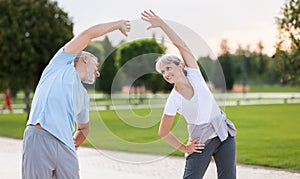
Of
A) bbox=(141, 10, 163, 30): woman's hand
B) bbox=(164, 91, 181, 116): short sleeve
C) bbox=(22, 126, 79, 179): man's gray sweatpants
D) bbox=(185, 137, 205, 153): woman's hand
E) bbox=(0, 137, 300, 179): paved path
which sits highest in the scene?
bbox=(141, 10, 163, 30): woman's hand

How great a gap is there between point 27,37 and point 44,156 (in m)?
19.5

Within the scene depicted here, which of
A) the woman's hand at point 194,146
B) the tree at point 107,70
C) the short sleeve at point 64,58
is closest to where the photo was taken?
the short sleeve at point 64,58

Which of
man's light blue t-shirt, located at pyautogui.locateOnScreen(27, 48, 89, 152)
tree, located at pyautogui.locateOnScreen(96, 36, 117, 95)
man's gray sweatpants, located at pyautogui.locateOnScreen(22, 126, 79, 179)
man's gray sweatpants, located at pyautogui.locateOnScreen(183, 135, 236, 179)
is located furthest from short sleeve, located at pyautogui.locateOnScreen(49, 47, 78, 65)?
man's gray sweatpants, located at pyautogui.locateOnScreen(183, 135, 236, 179)

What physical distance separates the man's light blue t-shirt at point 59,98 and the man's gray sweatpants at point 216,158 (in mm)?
1279

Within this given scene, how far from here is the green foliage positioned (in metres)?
22.3

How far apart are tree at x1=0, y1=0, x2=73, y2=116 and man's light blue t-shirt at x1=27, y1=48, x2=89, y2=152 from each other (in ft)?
61.0

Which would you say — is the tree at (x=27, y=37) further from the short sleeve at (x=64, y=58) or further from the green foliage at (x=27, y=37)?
the short sleeve at (x=64, y=58)

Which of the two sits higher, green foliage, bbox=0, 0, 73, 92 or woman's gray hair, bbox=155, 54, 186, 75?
woman's gray hair, bbox=155, 54, 186, 75

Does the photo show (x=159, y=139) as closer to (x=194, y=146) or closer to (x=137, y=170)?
(x=194, y=146)

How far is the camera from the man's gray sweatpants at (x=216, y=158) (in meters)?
4.79

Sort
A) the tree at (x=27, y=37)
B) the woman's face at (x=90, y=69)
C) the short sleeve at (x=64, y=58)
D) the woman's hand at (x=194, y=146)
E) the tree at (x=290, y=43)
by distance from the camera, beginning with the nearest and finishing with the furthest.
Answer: the short sleeve at (x=64, y=58) < the woman's face at (x=90, y=69) < the woman's hand at (x=194, y=146) < the tree at (x=290, y=43) < the tree at (x=27, y=37)

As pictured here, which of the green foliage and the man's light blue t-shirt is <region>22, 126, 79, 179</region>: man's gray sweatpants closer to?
the man's light blue t-shirt

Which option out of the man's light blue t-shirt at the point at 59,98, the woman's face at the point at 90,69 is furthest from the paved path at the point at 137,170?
the man's light blue t-shirt at the point at 59,98

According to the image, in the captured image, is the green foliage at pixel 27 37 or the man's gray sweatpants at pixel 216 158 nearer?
the man's gray sweatpants at pixel 216 158
